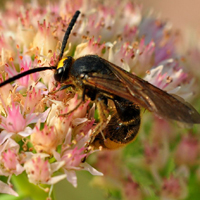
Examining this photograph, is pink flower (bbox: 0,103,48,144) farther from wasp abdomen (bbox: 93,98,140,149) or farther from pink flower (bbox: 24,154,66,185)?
wasp abdomen (bbox: 93,98,140,149)

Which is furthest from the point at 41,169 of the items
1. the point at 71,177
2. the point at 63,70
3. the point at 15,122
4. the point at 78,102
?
the point at 63,70

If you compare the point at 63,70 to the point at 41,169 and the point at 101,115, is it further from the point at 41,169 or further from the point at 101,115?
the point at 41,169

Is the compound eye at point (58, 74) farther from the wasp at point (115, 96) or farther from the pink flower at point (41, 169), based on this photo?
the pink flower at point (41, 169)

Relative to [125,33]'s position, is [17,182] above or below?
below

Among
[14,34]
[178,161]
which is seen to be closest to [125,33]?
[14,34]

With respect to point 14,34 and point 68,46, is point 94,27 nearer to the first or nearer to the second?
point 68,46

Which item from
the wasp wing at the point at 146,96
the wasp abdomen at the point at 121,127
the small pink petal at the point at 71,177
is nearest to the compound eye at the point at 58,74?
the wasp wing at the point at 146,96

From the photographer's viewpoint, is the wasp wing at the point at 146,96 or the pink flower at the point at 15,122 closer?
the wasp wing at the point at 146,96
